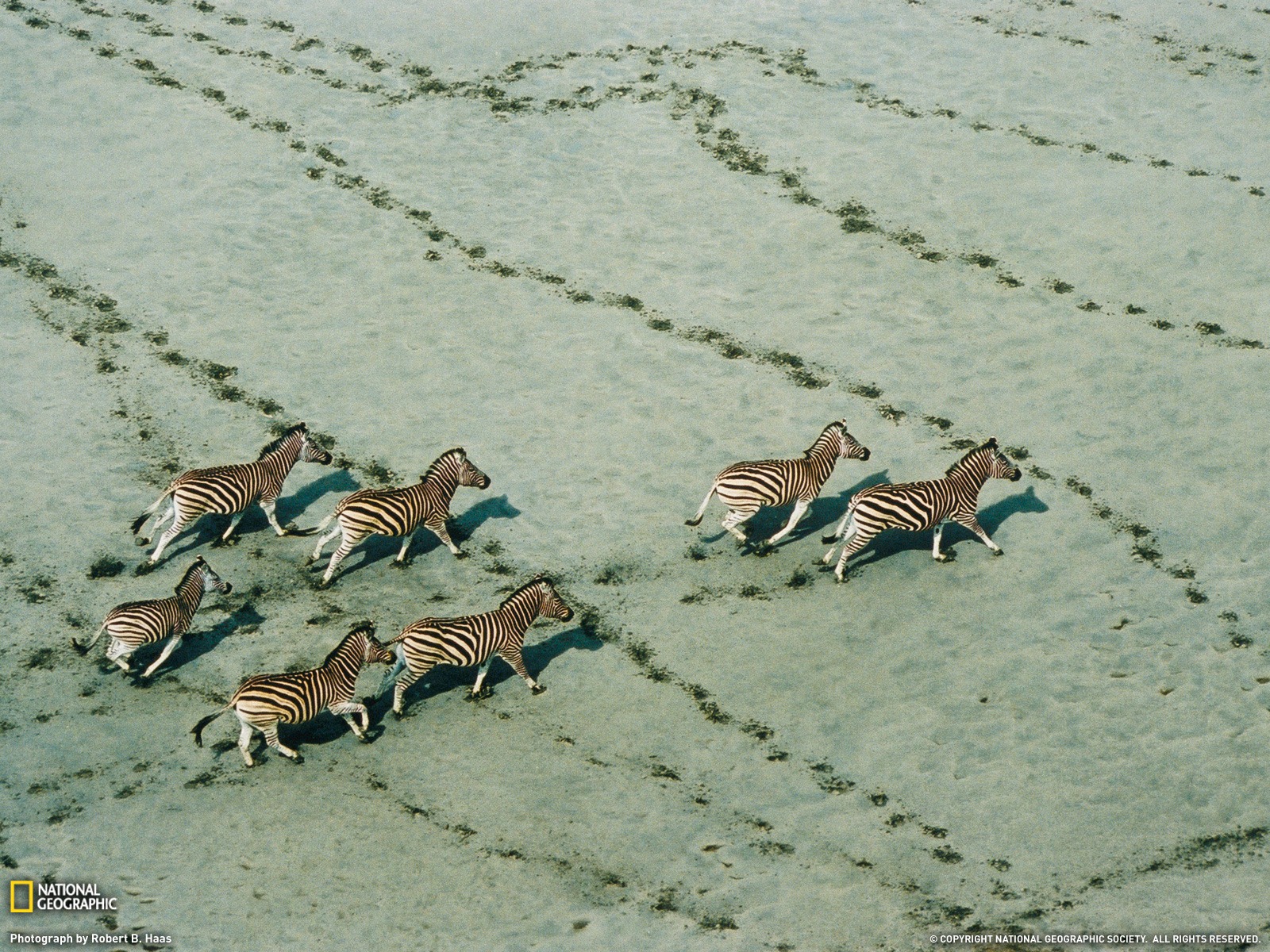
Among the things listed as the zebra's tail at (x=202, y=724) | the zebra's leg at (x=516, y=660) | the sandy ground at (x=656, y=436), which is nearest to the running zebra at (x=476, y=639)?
the zebra's leg at (x=516, y=660)

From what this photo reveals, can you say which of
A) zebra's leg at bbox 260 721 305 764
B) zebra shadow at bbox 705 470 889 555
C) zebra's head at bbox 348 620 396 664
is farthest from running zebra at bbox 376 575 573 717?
zebra shadow at bbox 705 470 889 555

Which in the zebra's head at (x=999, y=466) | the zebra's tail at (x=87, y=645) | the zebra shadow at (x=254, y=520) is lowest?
the zebra's tail at (x=87, y=645)

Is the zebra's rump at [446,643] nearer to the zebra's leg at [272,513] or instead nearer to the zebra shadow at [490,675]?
the zebra shadow at [490,675]

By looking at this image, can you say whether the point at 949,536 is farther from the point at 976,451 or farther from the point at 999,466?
the point at 976,451

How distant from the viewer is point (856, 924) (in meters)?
12.9

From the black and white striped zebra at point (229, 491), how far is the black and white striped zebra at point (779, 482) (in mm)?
5917

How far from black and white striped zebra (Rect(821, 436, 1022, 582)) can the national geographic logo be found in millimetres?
9900

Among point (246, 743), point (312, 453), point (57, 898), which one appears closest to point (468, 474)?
point (312, 453)

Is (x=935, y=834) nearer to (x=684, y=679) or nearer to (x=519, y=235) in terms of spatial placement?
(x=684, y=679)

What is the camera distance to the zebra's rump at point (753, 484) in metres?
18.0

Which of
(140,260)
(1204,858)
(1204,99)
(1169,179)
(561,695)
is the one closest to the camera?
(1204,858)

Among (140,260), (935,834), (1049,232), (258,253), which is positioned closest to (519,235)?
(258,253)

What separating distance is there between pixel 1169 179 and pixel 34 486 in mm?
22453

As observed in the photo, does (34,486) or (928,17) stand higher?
(928,17)
